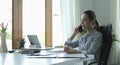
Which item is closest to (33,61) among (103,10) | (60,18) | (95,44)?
(95,44)

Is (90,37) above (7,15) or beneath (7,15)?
beneath

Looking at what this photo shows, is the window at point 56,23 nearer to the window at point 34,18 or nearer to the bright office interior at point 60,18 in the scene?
the bright office interior at point 60,18

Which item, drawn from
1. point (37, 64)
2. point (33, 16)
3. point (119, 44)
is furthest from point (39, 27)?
point (37, 64)

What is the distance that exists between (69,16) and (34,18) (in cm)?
57

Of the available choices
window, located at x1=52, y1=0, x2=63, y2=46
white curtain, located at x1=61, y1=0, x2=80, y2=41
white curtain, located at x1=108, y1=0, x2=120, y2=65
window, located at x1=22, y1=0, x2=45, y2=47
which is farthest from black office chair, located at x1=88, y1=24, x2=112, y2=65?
window, located at x1=22, y1=0, x2=45, y2=47

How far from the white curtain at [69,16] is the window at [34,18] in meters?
0.36

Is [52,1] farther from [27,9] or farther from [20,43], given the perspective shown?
[20,43]

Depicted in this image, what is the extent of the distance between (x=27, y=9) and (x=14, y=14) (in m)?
0.27

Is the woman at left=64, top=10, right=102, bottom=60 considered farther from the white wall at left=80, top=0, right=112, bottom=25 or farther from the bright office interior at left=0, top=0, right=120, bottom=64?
the white wall at left=80, top=0, right=112, bottom=25

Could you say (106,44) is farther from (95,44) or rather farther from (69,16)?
(69,16)

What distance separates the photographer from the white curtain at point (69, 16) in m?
3.69

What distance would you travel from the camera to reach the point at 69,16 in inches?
147

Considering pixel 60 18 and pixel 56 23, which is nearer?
pixel 60 18

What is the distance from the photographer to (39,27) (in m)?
3.77
